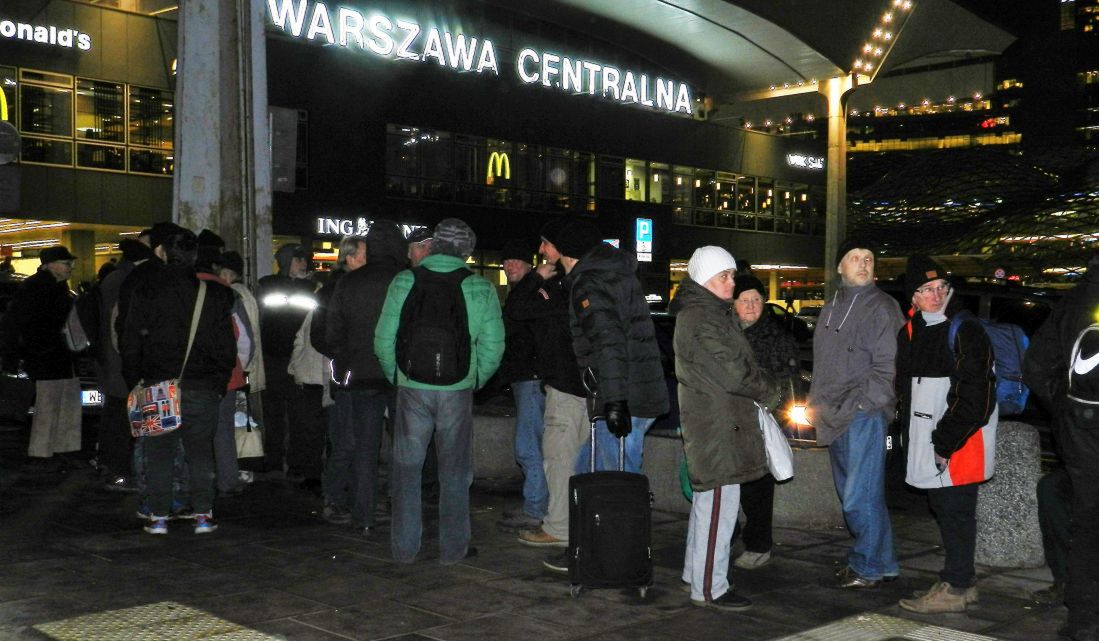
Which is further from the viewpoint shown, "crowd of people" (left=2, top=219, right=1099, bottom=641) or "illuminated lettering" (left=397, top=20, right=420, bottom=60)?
"illuminated lettering" (left=397, top=20, right=420, bottom=60)

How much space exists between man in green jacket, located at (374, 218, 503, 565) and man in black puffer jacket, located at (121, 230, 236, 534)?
1.42 m

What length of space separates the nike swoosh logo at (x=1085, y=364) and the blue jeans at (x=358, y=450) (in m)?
4.31

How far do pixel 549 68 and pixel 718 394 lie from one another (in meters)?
37.3

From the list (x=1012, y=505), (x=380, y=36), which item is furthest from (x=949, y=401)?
(x=380, y=36)

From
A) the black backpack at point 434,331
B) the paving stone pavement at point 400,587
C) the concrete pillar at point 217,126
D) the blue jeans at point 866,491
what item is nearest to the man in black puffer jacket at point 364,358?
the paving stone pavement at point 400,587

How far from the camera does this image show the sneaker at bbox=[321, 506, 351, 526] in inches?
320

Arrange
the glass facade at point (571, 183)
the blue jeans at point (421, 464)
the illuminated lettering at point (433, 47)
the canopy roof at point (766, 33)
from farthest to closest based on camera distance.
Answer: the canopy roof at point (766, 33) < the glass facade at point (571, 183) < the illuminated lettering at point (433, 47) < the blue jeans at point (421, 464)

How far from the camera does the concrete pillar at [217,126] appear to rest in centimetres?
1112

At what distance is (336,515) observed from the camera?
26.9 ft

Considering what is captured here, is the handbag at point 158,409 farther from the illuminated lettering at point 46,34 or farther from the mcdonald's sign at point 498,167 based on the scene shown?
the mcdonald's sign at point 498,167

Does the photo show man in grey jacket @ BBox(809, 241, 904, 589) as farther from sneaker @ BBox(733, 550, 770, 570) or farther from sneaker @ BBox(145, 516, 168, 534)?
sneaker @ BBox(145, 516, 168, 534)

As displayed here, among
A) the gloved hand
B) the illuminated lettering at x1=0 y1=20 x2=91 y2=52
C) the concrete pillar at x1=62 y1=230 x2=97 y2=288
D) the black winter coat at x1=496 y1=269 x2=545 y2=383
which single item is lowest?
the gloved hand

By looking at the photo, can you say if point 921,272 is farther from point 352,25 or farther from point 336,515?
point 352,25

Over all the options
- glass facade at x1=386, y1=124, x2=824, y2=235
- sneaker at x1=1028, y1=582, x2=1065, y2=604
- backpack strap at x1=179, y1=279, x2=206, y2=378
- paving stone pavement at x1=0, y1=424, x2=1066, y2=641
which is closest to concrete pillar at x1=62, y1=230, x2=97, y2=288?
glass facade at x1=386, y1=124, x2=824, y2=235
